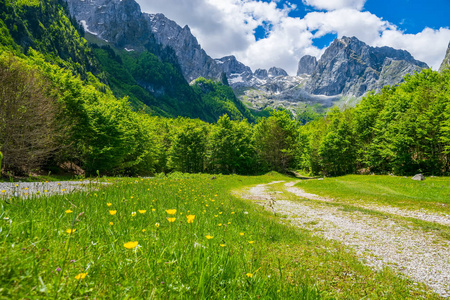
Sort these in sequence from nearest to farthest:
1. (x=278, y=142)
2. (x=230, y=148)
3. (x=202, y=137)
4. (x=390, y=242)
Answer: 1. (x=390, y=242)
2. (x=230, y=148)
3. (x=278, y=142)
4. (x=202, y=137)

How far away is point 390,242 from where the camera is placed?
8180 millimetres

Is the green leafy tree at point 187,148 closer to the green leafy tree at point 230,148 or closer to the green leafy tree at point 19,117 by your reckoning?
the green leafy tree at point 230,148

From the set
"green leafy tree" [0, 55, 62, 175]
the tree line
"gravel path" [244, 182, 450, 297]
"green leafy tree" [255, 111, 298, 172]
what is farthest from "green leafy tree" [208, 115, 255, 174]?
"gravel path" [244, 182, 450, 297]

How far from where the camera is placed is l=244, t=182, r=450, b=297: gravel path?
19.2ft

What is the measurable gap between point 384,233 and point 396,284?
5401mm

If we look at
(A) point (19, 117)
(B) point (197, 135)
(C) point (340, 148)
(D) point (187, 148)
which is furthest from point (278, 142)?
(A) point (19, 117)

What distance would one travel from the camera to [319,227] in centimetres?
1002

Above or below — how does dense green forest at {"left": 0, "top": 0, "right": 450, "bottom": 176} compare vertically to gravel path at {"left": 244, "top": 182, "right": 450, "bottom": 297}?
above

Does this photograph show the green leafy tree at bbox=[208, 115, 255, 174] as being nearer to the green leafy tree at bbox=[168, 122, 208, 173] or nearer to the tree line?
the tree line

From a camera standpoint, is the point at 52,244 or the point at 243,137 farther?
the point at 243,137

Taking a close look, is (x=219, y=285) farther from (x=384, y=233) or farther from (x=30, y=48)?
(x=30, y=48)

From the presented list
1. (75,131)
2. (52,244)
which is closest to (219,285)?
(52,244)

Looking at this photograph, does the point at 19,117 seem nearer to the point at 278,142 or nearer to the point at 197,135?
the point at 197,135

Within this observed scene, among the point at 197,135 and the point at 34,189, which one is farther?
the point at 197,135
